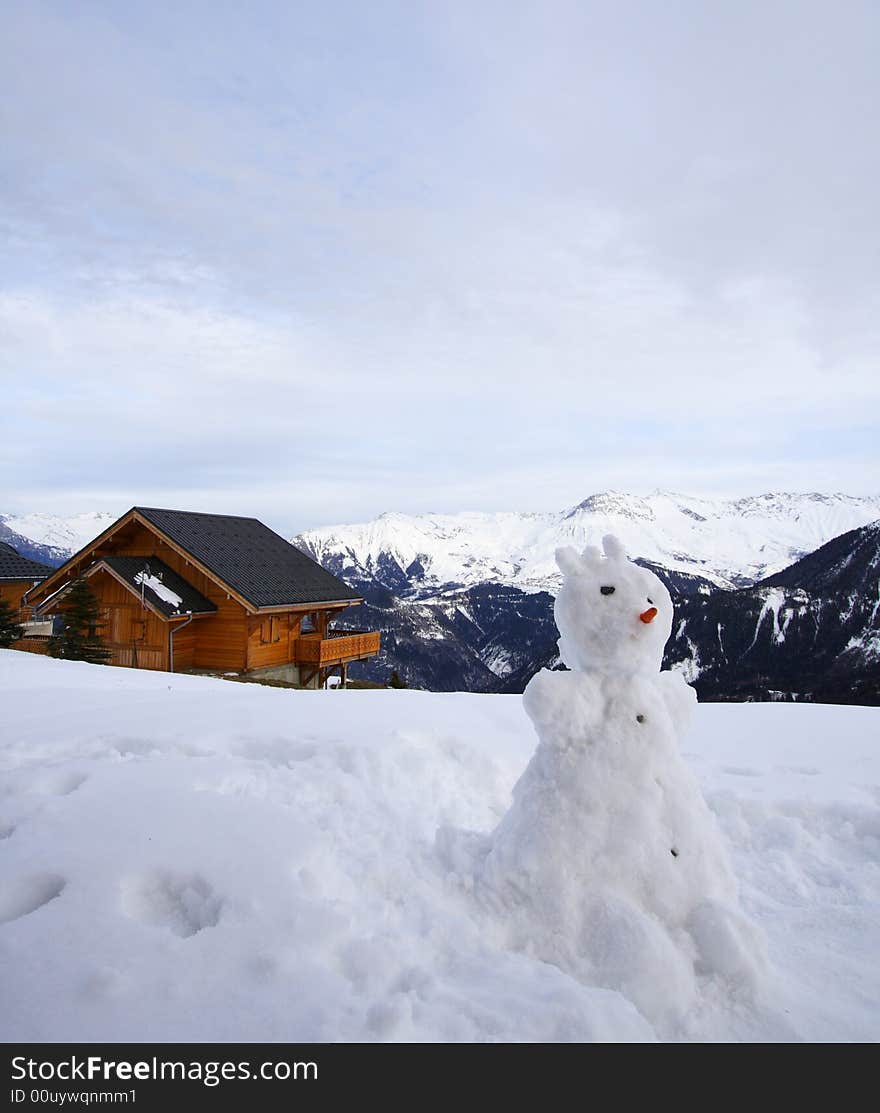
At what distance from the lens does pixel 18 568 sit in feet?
81.2

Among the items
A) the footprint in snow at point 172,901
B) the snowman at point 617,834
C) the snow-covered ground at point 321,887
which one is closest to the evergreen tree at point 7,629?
the snow-covered ground at point 321,887

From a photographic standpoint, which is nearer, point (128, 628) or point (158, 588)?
point (158, 588)

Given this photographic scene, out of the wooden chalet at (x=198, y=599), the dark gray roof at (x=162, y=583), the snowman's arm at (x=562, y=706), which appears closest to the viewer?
the snowman's arm at (x=562, y=706)

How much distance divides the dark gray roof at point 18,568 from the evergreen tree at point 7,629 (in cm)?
747

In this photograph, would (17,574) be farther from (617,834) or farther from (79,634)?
(617,834)

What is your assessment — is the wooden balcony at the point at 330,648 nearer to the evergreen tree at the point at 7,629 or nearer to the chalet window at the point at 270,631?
the chalet window at the point at 270,631

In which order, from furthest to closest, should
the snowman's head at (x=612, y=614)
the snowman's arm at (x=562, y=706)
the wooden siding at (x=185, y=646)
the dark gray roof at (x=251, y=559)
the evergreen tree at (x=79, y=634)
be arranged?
the dark gray roof at (x=251, y=559)
the wooden siding at (x=185, y=646)
the evergreen tree at (x=79, y=634)
the snowman's head at (x=612, y=614)
the snowman's arm at (x=562, y=706)

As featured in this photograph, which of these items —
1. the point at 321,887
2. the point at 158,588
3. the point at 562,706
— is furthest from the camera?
the point at 158,588

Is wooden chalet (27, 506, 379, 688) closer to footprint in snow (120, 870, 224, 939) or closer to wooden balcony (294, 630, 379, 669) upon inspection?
wooden balcony (294, 630, 379, 669)

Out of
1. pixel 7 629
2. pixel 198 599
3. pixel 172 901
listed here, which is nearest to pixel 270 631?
pixel 198 599

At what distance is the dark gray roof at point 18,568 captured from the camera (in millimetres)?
24141

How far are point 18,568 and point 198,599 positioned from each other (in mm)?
9452

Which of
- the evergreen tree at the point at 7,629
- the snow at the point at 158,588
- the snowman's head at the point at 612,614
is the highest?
the snowman's head at the point at 612,614

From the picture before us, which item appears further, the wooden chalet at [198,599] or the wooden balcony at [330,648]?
the wooden balcony at [330,648]
